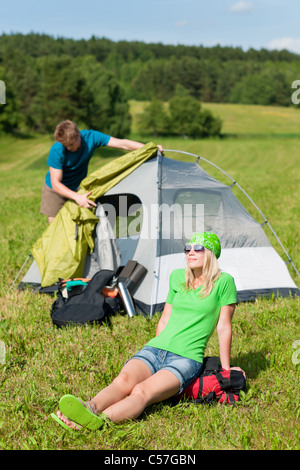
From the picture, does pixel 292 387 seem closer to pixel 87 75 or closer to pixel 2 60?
pixel 87 75

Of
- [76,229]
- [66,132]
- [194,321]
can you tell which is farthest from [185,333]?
[66,132]

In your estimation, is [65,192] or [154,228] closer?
[154,228]

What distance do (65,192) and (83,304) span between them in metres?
1.36

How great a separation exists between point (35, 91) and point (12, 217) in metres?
63.9

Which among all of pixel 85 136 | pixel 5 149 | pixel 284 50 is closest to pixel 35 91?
pixel 5 149

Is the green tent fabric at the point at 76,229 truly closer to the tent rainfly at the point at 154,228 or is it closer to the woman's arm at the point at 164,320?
the tent rainfly at the point at 154,228

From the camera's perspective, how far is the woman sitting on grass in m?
3.11

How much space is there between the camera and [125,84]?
9775 cm

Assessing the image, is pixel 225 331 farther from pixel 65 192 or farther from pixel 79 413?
pixel 65 192

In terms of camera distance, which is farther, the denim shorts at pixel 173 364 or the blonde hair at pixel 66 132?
the blonde hair at pixel 66 132

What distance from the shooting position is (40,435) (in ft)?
9.72

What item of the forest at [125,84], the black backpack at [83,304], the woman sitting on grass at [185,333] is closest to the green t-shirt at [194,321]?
the woman sitting on grass at [185,333]

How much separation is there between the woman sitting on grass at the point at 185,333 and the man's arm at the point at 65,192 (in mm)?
2220

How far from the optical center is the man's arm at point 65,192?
217 inches
